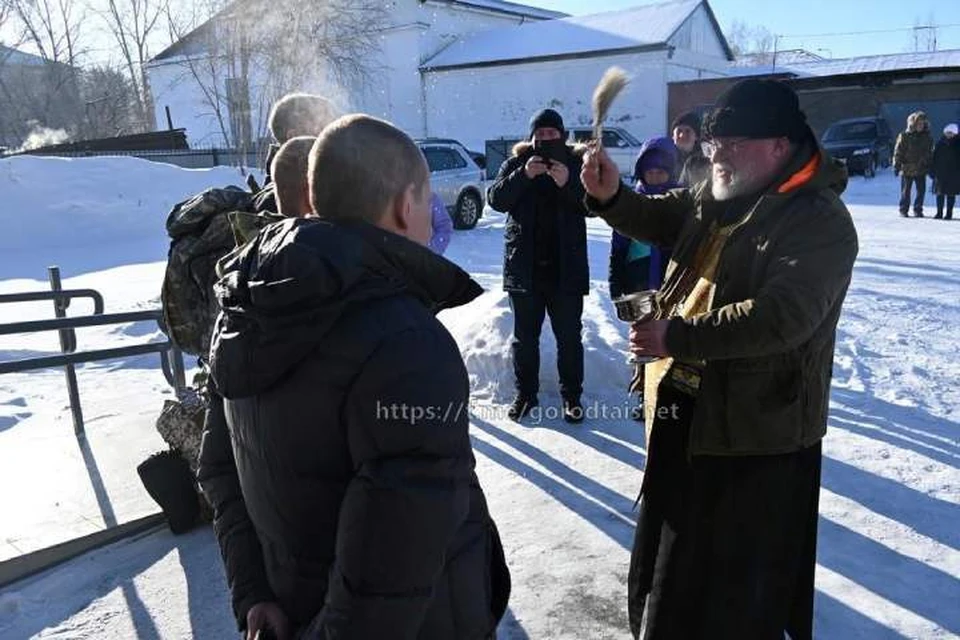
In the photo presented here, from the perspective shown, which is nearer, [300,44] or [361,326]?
[361,326]

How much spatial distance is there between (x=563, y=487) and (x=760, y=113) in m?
2.32

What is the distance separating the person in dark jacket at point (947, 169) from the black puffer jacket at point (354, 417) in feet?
44.5

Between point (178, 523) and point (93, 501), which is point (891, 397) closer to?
point (178, 523)

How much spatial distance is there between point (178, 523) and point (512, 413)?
2145 mm

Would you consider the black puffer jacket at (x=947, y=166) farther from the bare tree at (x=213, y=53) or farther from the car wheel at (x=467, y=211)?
the bare tree at (x=213, y=53)

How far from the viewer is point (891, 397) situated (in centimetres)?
499

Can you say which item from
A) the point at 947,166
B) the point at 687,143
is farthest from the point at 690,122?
the point at 947,166

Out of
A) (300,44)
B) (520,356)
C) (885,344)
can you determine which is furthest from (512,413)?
(300,44)

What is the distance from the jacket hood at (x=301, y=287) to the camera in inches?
48.2

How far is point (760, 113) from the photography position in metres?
2.07

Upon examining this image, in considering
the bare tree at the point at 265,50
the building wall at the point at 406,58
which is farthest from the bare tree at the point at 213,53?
the building wall at the point at 406,58

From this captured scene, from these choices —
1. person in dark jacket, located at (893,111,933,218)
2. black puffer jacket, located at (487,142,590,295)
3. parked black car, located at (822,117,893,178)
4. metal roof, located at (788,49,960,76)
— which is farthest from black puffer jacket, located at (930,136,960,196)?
metal roof, located at (788,49,960,76)

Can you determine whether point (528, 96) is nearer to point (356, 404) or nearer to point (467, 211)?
point (467, 211)

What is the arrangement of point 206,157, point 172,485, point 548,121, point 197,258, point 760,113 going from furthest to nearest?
point 206,157, point 548,121, point 172,485, point 197,258, point 760,113
